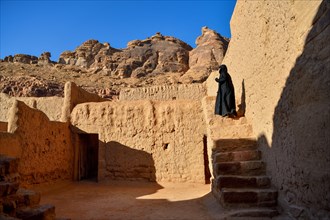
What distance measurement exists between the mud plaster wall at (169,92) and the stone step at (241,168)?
29.9ft

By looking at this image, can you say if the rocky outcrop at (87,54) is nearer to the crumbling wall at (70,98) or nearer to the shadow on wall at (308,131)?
the crumbling wall at (70,98)

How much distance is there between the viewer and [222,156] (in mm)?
5418

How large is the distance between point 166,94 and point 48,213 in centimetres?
1162

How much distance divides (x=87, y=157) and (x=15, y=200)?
793 cm

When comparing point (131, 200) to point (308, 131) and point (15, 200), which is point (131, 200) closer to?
point (15, 200)

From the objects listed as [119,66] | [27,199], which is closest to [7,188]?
[27,199]

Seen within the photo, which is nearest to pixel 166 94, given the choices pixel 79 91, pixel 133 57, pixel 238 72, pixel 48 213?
pixel 79 91

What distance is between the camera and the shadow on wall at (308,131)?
2975 millimetres

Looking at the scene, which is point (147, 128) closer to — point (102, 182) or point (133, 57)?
point (102, 182)

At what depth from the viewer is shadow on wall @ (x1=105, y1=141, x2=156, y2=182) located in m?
8.98

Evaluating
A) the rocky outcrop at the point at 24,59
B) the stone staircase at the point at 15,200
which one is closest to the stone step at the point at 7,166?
the stone staircase at the point at 15,200

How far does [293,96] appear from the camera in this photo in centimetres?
386

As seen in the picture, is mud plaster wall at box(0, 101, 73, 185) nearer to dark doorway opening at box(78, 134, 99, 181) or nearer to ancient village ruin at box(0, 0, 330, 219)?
ancient village ruin at box(0, 0, 330, 219)

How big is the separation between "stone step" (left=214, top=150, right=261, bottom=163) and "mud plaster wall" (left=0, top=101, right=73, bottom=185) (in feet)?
15.5
